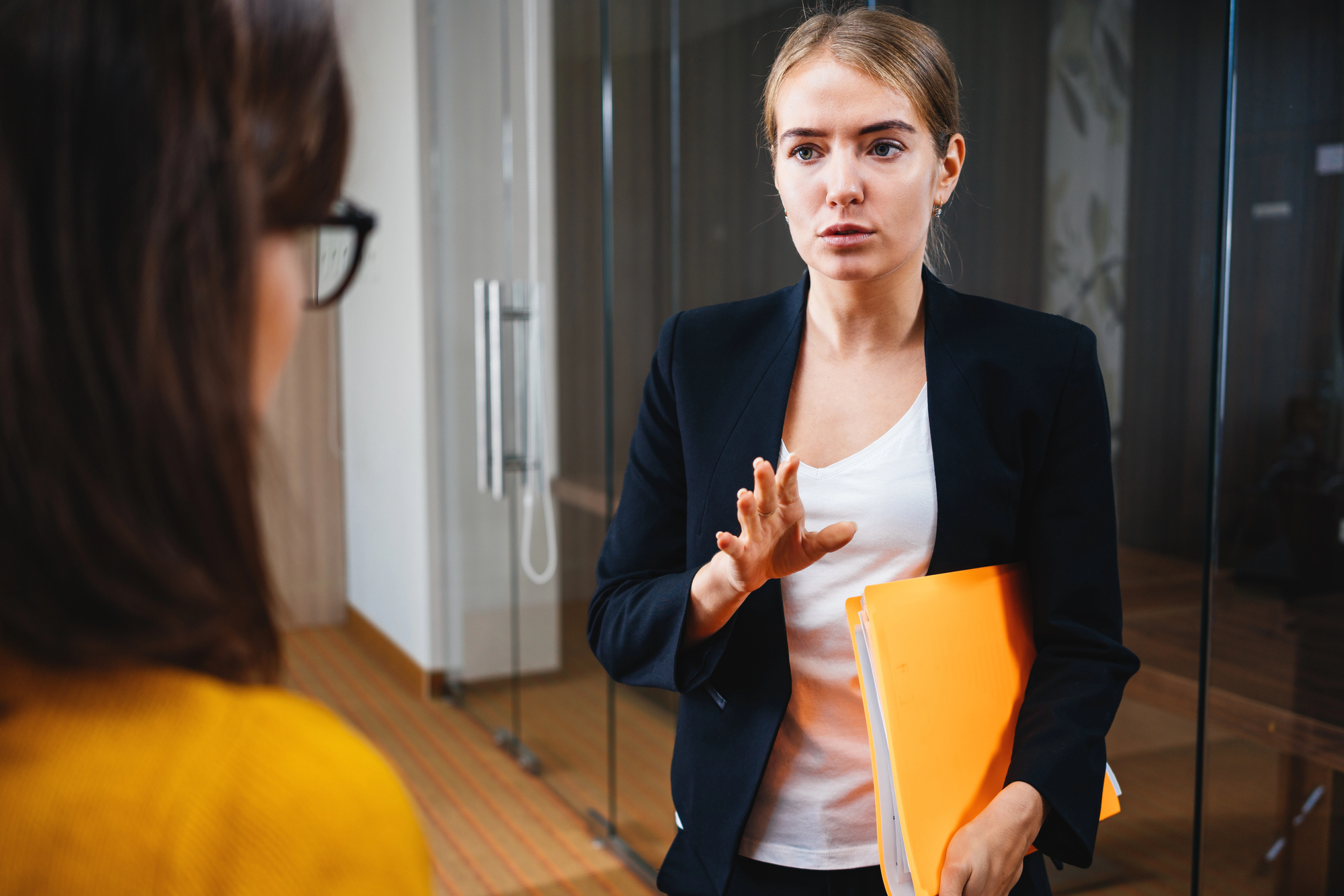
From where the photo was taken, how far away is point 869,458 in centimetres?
96

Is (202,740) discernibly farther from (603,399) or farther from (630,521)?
(603,399)

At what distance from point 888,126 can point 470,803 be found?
8.76ft

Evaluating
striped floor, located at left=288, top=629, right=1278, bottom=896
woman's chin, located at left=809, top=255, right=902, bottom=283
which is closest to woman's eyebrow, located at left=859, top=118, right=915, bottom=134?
woman's chin, located at left=809, top=255, right=902, bottom=283

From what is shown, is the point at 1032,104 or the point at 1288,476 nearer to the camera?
the point at 1288,476

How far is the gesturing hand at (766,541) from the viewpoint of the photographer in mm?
828

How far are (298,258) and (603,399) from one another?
2.26 meters

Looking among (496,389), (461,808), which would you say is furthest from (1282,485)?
(461,808)

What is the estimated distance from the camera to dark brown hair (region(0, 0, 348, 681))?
1.19ft

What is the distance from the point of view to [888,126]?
3.11ft

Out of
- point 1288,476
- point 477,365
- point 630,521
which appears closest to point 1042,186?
point 1288,476

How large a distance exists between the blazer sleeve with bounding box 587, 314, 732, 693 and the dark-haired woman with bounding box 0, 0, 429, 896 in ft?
1.99

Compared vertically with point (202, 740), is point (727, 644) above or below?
below

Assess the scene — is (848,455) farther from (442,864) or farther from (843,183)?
(442,864)

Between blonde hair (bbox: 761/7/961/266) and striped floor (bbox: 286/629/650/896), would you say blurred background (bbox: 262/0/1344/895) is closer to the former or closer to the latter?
striped floor (bbox: 286/629/650/896)
